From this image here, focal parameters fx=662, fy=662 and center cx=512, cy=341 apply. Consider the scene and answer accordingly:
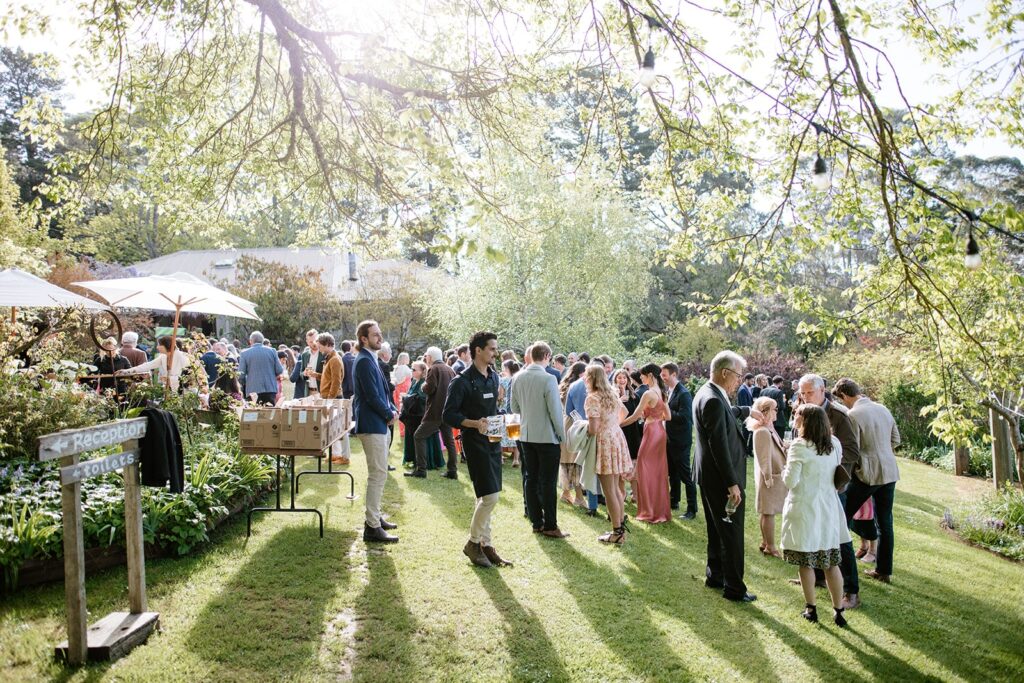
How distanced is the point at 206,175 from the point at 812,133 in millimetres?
7258

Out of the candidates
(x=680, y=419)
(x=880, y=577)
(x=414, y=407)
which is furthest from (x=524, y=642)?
(x=414, y=407)

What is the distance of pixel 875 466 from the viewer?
6145 mm

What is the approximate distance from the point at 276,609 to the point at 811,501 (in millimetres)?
4082

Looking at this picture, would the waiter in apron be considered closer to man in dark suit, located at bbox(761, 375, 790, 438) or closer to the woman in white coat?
the woman in white coat

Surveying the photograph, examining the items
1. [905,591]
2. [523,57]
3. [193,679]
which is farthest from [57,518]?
[905,591]

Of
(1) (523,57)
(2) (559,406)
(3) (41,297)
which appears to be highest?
(1) (523,57)

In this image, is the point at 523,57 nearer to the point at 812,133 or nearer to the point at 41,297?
the point at 812,133

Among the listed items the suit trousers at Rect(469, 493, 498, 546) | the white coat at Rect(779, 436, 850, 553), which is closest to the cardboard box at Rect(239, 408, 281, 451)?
the suit trousers at Rect(469, 493, 498, 546)

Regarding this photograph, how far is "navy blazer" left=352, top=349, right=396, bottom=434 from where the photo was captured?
20.8 ft

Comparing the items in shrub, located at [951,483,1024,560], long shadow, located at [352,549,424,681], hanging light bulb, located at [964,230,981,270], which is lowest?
shrub, located at [951,483,1024,560]

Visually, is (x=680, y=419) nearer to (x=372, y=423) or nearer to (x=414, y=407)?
(x=372, y=423)

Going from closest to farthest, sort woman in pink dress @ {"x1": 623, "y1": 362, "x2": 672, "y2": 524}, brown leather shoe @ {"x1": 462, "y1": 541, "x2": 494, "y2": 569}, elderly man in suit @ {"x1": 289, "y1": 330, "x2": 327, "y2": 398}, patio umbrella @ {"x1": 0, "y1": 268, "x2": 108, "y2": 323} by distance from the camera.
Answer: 1. brown leather shoe @ {"x1": 462, "y1": 541, "x2": 494, "y2": 569}
2. woman in pink dress @ {"x1": 623, "y1": 362, "x2": 672, "y2": 524}
3. patio umbrella @ {"x1": 0, "y1": 268, "x2": 108, "y2": 323}
4. elderly man in suit @ {"x1": 289, "y1": 330, "x2": 327, "y2": 398}

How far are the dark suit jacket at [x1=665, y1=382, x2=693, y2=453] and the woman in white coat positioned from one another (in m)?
2.98

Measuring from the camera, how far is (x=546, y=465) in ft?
22.9
